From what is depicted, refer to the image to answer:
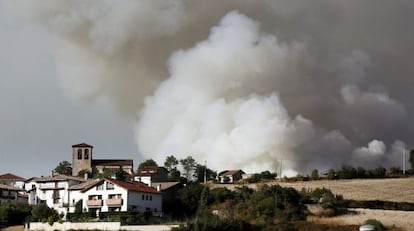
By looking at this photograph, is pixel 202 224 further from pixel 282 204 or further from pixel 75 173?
pixel 75 173

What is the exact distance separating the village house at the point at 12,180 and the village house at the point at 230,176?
25604 mm

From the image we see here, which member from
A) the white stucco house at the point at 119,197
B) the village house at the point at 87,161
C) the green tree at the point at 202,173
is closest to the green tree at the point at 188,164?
the green tree at the point at 202,173

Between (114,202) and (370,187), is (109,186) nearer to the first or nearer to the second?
(114,202)

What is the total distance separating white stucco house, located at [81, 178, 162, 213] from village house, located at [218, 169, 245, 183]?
13.1 meters

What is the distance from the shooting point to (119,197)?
215 ft

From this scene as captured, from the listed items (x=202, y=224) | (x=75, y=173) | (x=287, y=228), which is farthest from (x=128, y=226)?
(x=75, y=173)

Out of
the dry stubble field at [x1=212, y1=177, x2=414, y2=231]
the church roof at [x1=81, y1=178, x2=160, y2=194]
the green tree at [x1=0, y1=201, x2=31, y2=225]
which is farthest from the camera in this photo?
the church roof at [x1=81, y1=178, x2=160, y2=194]

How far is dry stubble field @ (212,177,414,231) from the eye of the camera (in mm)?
56219

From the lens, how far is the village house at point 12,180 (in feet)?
308

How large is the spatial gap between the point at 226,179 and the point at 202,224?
2771 cm

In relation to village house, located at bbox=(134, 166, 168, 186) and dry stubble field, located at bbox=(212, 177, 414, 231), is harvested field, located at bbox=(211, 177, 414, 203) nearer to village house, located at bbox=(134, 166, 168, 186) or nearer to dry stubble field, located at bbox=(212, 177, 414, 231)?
dry stubble field, located at bbox=(212, 177, 414, 231)

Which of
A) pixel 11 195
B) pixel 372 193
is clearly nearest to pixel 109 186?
pixel 11 195

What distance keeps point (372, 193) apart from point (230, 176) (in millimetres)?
19994

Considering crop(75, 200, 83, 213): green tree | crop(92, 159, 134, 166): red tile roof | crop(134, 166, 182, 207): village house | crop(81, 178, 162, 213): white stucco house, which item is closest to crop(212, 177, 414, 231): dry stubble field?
crop(134, 166, 182, 207): village house
